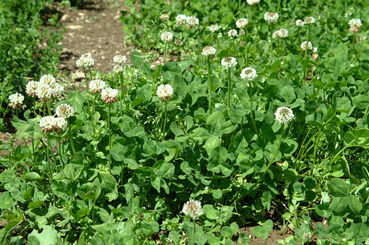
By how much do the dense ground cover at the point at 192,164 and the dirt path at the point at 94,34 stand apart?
74.9 inches

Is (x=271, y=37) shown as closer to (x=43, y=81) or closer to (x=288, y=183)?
(x=288, y=183)

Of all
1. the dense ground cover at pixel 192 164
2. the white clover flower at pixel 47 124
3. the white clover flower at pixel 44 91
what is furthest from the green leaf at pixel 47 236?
the white clover flower at pixel 44 91

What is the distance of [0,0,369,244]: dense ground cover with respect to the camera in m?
2.59

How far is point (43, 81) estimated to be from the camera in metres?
2.79

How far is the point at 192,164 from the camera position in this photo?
8.98 feet

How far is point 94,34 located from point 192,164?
3.41 meters

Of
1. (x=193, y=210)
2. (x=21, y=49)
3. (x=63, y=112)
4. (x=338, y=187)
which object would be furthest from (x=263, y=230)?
(x=21, y=49)

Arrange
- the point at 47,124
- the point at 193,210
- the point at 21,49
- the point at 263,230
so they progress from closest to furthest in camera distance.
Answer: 1. the point at 193,210
2. the point at 47,124
3. the point at 263,230
4. the point at 21,49

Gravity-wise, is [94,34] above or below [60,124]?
below

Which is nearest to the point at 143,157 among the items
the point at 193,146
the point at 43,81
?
the point at 193,146

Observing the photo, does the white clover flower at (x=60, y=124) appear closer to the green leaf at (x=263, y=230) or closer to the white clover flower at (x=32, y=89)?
the white clover flower at (x=32, y=89)

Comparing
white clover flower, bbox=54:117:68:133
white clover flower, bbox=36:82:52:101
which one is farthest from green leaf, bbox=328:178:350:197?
white clover flower, bbox=36:82:52:101

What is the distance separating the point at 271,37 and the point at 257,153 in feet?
6.10

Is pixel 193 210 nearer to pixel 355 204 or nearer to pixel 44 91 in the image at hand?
pixel 355 204
